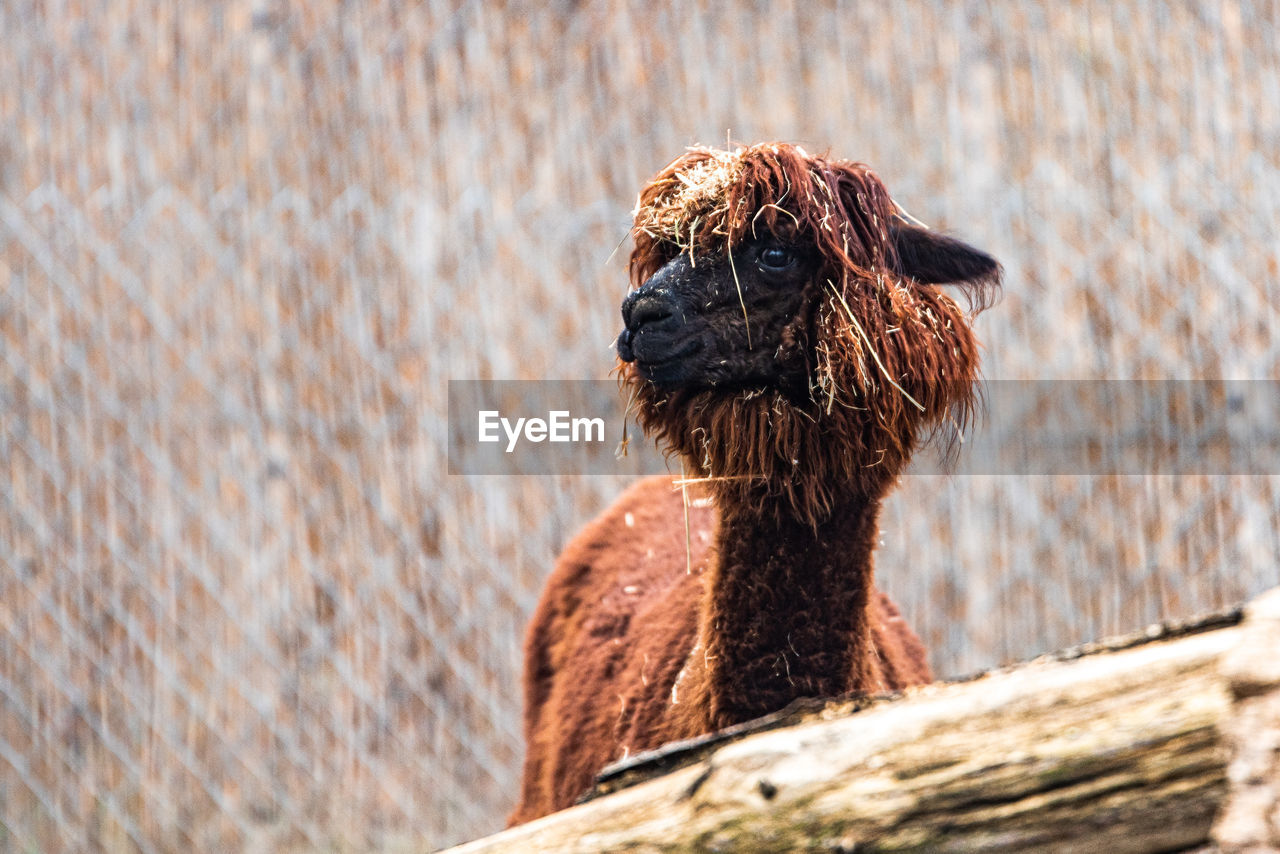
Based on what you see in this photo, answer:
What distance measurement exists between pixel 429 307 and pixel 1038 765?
2.91 meters

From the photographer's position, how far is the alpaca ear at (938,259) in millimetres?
1882

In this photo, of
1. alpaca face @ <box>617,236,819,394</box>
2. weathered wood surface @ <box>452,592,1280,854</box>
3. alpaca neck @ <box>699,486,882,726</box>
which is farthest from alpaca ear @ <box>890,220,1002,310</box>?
weathered wood surface @ <box>452,592,1280,854</box>

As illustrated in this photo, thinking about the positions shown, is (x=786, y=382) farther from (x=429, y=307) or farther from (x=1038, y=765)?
(x=429, y=307)

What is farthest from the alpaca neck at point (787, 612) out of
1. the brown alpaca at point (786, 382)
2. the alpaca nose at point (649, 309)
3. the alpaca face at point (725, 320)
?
the alpaca nose at point (649, 309)

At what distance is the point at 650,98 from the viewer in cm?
349

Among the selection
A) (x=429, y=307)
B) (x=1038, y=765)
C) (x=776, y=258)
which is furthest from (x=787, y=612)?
(x=429, y=307)

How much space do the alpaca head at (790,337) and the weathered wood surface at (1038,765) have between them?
0.74 meters

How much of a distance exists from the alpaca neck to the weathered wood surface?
70cm

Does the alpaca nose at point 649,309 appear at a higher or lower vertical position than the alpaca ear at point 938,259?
lower

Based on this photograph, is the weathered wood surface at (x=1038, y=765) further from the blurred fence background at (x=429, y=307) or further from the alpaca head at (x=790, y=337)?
the blurred fence background at (x=429, y=307)

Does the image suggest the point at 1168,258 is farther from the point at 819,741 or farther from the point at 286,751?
the point at 286,751

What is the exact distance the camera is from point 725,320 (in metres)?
1.70

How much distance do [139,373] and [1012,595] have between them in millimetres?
3156

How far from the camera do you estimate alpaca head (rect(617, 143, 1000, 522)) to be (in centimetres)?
170
